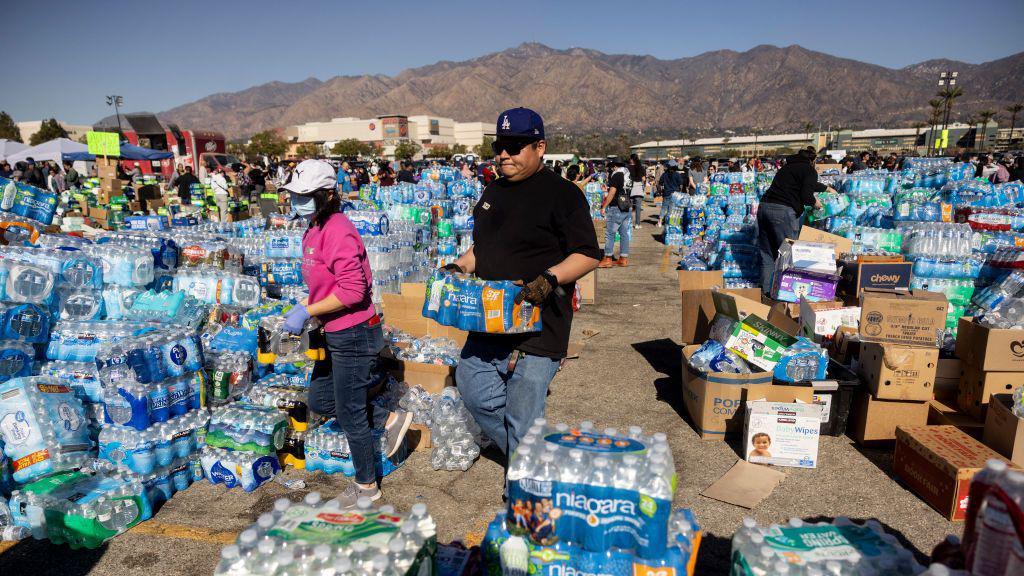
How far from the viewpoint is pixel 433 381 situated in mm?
5020

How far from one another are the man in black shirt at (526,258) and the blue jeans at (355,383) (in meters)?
0.64

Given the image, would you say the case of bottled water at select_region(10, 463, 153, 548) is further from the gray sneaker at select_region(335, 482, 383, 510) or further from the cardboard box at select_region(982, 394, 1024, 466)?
the cardboard box at select_region(982, 394, 1024, 466)

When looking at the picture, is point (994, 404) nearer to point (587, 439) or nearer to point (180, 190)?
point (587, 439)

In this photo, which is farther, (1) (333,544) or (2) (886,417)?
(2) (886,417)

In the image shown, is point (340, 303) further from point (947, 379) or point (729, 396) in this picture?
point (947, 379)

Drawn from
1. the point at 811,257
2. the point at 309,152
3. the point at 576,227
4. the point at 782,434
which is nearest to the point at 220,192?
the point at 811,257

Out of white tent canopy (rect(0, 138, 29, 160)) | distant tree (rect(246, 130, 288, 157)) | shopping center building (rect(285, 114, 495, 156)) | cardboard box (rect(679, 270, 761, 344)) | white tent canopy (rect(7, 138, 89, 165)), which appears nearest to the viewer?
cardboard box (rect(679, 270, 761, 344))

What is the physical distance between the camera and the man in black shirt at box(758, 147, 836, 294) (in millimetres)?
7824

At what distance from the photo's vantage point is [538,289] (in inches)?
118

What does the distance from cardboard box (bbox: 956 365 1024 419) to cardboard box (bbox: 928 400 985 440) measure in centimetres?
5

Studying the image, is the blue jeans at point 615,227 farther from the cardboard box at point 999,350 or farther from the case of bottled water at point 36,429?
the case of bottled water at point 36,429

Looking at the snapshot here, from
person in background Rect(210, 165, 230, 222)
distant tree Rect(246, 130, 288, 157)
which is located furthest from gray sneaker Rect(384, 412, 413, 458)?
distant tree Rect(246, 130, 288, 157)

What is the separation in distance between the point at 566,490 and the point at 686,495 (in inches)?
79.8

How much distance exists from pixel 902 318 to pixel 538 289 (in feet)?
10.9
